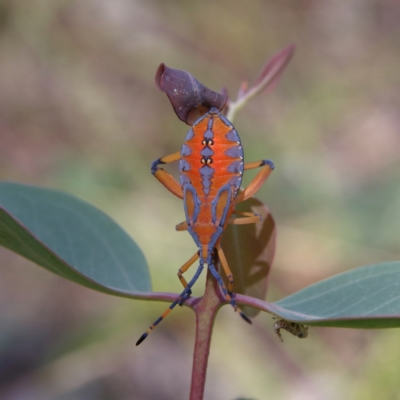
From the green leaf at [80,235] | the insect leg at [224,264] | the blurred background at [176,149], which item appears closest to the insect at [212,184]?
the insect leg at [224,264]

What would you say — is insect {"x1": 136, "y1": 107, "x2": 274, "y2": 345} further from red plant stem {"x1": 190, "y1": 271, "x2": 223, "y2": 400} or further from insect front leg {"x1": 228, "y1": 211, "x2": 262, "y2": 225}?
red plant stem {"x1": 190, "y1": 271, "x2": 223, "y2": 400}

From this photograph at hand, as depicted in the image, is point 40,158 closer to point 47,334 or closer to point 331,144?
point 47,334

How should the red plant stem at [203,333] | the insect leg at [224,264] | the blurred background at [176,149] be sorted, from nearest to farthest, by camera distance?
the red plant stem at [203,333]
the insect leg at [224,264]
the blurred background at [176,149]

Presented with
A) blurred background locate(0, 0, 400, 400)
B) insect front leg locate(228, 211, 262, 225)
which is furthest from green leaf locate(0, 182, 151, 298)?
blurred background locate(0, 0, 400, 400)

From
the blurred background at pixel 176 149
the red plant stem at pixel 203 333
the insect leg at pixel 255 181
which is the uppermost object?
the blurred background at pixel 176 149

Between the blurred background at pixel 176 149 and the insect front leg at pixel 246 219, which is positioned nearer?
the insect front leg at pixel 246 219

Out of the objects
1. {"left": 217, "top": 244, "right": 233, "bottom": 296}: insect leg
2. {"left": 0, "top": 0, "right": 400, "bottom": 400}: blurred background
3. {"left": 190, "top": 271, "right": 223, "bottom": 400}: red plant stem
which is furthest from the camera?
{"left": 0, "top": 0, "right": 400, "bottom": 400}: blurred background

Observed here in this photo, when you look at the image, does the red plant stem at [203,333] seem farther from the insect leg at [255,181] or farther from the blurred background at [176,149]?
the blurred background at [176,149]
